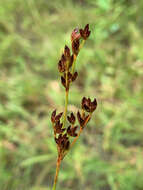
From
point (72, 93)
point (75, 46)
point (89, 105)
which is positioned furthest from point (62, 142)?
point (72, 93)

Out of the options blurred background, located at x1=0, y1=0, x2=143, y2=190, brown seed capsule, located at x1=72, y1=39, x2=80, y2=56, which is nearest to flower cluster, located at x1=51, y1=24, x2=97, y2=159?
brown seed capsule, located at x1=72, y1=39, x2=80, y2=56

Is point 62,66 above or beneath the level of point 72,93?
beneath

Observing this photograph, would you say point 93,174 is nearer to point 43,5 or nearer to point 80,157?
point 80,157

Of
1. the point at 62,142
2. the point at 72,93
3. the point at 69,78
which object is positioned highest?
the point at 72,93

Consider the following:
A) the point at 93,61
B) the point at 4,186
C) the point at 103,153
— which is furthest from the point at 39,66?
the point at 4,186

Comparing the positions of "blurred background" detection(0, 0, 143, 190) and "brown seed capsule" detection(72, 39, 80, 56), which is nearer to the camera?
"brown seed capsule" detection(72, 39, 80, 56)

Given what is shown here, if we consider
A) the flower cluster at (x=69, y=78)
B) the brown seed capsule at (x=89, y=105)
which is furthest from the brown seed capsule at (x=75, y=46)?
the brown seed capsule at (x=89, y=105)

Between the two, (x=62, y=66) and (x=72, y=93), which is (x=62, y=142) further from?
(x=72, y=93)

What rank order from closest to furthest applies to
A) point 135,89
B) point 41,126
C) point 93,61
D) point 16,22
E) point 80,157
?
point 80,157, point 41,126, point 135,89, point 93,61, point 16,22

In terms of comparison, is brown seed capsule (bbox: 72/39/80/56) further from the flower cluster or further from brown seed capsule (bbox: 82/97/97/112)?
brown seed capsule (bbox: 82/97/97/112)
